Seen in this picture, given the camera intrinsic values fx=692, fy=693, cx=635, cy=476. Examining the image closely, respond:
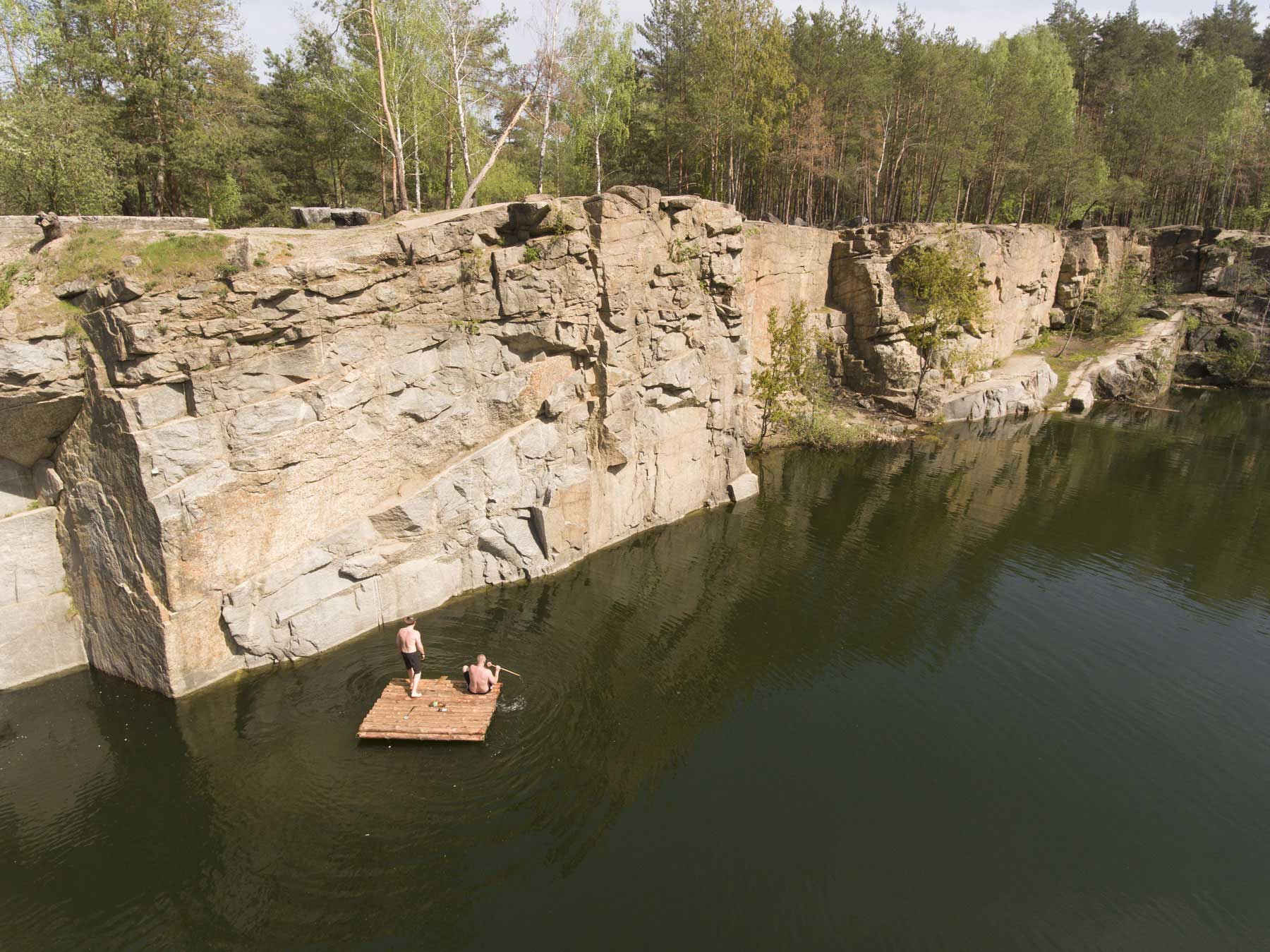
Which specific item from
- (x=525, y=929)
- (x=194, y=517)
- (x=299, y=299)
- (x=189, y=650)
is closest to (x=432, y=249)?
(x=299, y=299)

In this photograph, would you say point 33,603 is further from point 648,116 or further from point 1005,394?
point 1005,394

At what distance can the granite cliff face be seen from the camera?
50.2 feet

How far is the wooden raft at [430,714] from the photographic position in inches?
569

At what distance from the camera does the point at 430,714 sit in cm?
1493

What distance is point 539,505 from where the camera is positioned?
886 inches

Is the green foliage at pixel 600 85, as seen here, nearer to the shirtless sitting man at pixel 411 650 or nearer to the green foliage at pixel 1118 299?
the shirtless sitting man at pixel 411 650

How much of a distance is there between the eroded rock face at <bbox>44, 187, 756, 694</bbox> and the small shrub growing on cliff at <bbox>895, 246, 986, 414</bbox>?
20557 millimetres

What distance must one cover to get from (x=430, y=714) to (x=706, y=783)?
601cm

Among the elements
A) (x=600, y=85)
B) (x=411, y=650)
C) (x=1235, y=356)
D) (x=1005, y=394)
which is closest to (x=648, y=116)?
(x=600, y=85)

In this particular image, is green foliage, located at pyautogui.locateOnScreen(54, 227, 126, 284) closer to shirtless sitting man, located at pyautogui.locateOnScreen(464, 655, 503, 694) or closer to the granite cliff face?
the granite cliff face

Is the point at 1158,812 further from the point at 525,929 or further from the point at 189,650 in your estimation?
the point at 189,650

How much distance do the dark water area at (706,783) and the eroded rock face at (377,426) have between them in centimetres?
163

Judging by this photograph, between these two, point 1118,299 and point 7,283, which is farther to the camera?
point 1118,299

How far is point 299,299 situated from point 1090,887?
20.4 meters
